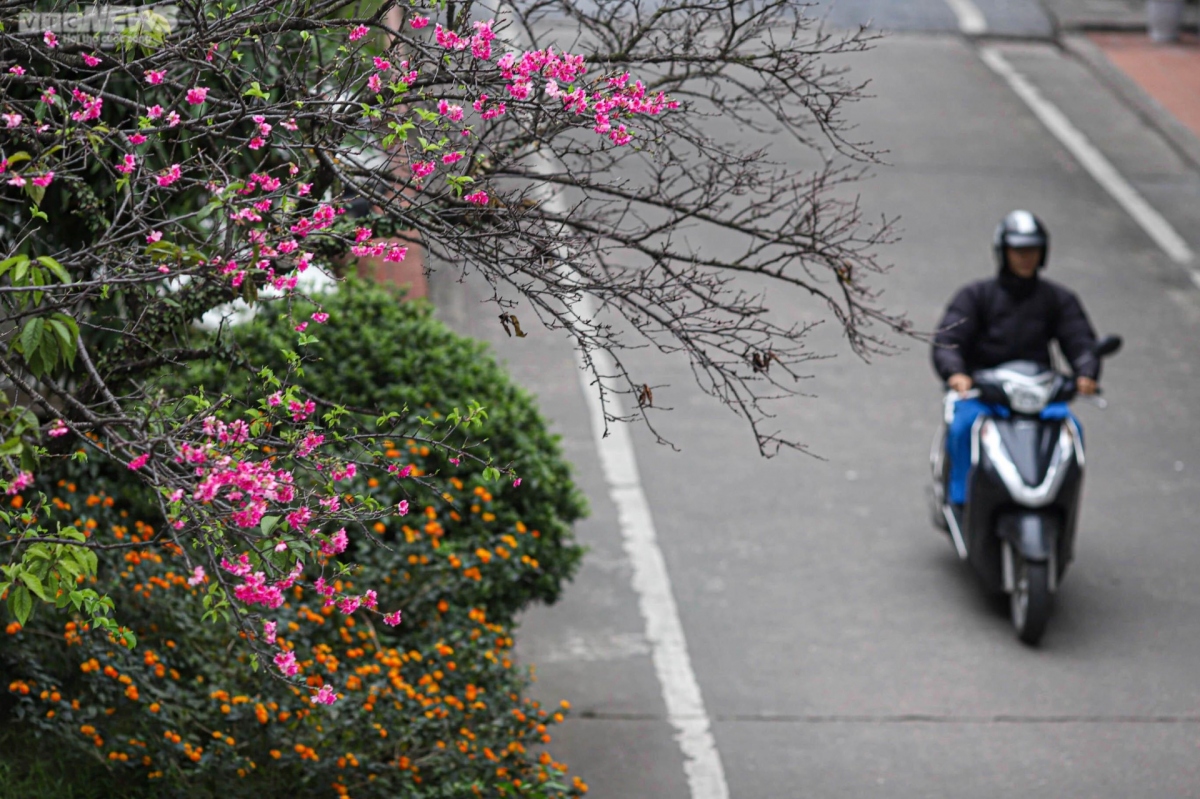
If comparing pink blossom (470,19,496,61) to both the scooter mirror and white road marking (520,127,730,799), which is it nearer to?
white road marking (520,127,730,799)

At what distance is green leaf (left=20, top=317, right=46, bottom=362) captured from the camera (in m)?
2.95

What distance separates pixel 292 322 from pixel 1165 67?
17346mm

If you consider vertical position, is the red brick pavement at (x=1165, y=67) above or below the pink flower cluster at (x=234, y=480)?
above

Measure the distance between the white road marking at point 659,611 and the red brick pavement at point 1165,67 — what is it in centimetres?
949

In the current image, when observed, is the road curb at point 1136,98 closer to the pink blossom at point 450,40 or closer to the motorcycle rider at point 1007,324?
the motorcycle rider at point 1007,324

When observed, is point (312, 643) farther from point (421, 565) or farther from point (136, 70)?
point (136, 70)

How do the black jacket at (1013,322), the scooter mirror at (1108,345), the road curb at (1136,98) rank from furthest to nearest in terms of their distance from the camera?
the road curb at (1136,98) < the black jacket at (1013,322) < the scooter mirror at (1108,345)

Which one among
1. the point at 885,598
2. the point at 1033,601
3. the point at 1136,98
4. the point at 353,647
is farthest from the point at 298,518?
the point at 1136,98

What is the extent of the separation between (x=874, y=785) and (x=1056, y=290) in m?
3.00

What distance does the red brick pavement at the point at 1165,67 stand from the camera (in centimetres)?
1722

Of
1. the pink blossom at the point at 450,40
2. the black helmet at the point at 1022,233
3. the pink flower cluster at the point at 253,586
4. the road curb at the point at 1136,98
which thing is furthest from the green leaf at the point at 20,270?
the road curb at the point at 1136,98

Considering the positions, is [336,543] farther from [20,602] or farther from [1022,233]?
[1022,233]

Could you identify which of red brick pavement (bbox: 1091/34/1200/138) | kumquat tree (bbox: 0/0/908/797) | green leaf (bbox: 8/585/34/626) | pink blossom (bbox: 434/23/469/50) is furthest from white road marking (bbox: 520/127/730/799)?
red brick pavement (bbox: 1091/34/1200/138)

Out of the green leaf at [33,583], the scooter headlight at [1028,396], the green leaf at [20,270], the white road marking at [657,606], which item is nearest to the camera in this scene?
the green leaf at [20,270]
